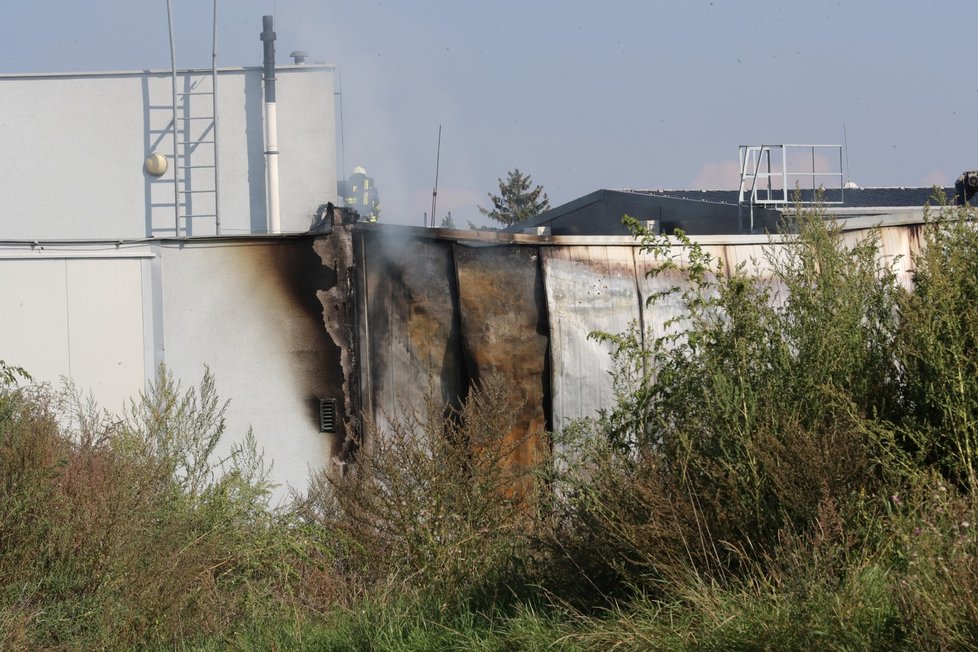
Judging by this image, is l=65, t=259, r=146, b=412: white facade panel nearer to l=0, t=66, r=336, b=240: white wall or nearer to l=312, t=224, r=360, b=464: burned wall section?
l=312, t=224, r=360, b=464: burned wall section

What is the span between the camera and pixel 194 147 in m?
Result: 15.8

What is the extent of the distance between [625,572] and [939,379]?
179 centimetres

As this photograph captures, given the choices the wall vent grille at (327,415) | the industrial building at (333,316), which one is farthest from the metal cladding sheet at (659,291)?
the wall vent grille at (327,415)

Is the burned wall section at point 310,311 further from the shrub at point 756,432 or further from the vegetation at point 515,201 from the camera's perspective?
the vegetation at point 515,201

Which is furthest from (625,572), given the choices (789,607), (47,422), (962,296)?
(47,422)

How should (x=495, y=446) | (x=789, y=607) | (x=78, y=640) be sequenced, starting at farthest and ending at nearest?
(x=495, y=446) → (x=78, y=640) → (x=789, y=607)

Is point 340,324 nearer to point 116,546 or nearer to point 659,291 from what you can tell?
point 659,291

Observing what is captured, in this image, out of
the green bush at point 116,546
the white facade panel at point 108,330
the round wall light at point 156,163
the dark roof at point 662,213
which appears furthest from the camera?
the round wall light at point 156,163

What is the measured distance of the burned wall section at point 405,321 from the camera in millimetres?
7789

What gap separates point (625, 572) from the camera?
15.8ft

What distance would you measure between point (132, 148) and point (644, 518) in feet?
43.4

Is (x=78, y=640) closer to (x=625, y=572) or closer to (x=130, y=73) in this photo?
(x=625, y=572)

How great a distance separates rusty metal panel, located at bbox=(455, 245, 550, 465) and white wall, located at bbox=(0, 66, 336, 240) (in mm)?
8323

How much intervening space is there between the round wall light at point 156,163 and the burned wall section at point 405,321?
896cm
